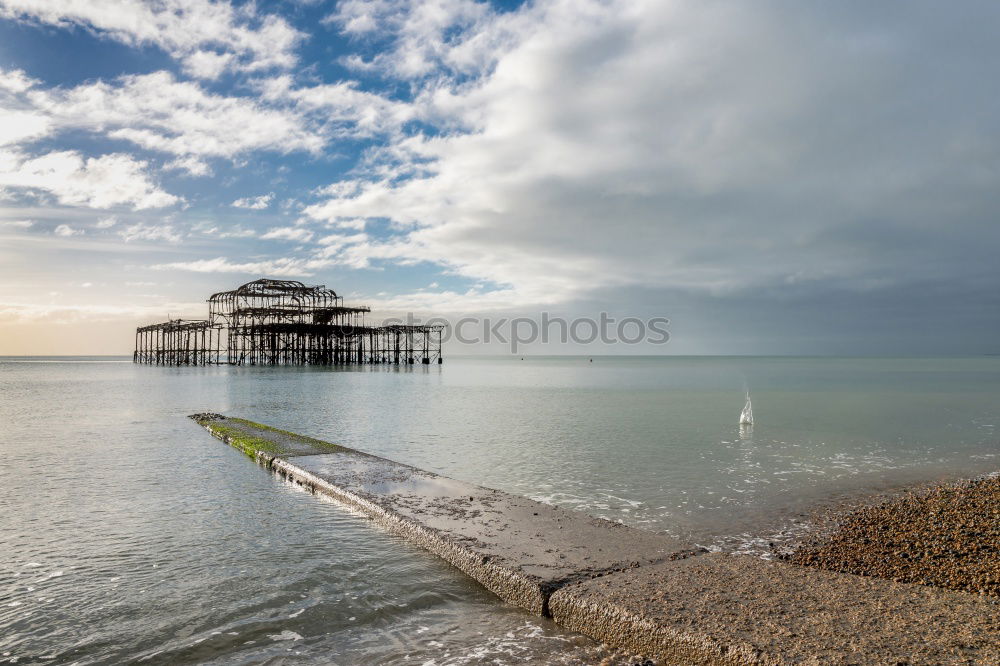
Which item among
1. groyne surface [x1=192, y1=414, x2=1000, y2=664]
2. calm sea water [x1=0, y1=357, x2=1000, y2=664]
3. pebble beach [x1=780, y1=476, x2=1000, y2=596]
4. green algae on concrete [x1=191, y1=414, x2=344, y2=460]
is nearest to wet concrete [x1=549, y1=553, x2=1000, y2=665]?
groyne surface [x1=192, y1=414, x2=1000, y2=664]

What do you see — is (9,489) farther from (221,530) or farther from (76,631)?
(76,631)

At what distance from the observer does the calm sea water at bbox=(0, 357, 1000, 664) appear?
15.5 feet

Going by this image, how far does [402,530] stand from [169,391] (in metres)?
34.1

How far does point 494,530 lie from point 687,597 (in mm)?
2615

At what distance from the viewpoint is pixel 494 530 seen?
673cm

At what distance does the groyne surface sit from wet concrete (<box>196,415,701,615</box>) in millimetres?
18

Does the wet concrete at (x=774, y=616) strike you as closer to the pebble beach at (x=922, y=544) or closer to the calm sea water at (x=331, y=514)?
the calm sea water at (x=331, y=514)

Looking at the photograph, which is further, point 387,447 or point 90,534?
point 387,447

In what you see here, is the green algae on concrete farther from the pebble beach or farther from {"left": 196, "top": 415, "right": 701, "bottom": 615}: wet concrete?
the pebble beach

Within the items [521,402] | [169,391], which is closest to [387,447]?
[521,402]

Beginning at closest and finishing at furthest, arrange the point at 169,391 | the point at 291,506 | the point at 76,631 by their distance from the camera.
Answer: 1. the point at 76,631
2. the point at 291,506
3. the point at 169,391

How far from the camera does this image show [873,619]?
4.09 meters

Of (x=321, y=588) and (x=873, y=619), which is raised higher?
(x=873, y=619)

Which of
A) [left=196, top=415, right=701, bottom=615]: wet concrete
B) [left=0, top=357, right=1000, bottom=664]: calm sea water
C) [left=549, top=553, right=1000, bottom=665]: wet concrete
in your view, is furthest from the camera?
[left=196, top=415, right=701, bottom=615]: wet concrete
